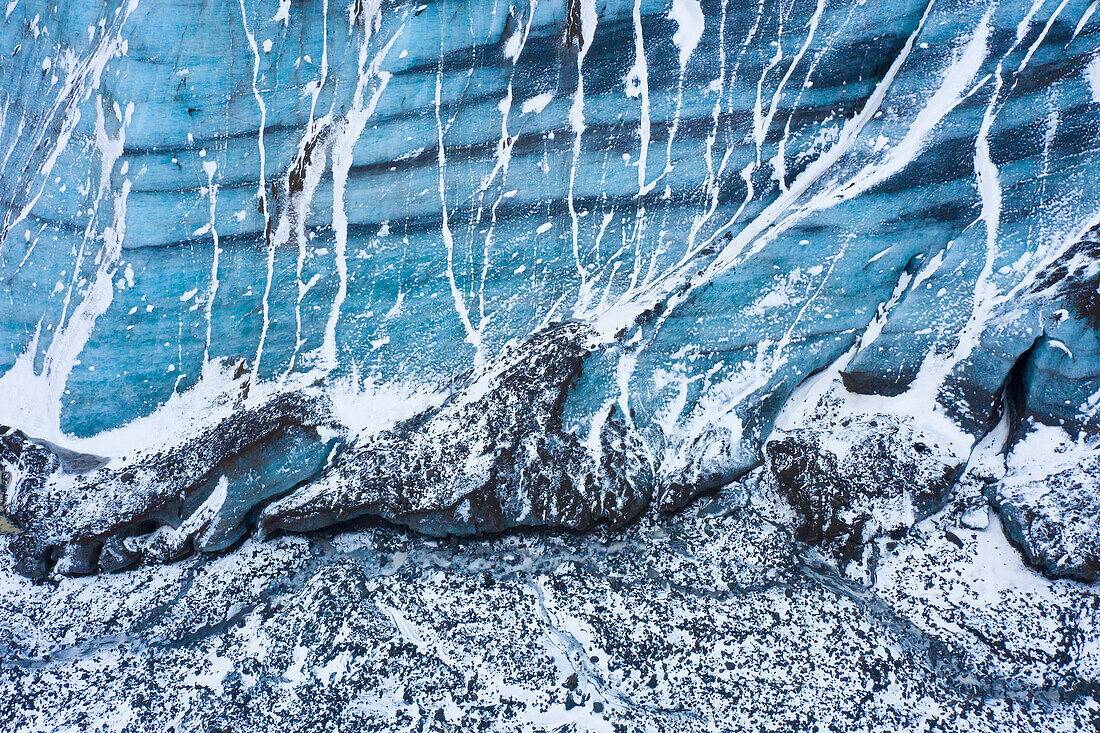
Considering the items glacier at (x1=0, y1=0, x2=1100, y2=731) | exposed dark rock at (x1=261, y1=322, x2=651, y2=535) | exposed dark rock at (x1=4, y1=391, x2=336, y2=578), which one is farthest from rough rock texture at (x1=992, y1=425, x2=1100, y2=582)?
exposed dark rock at (x1=4, y1=391, x2=336, y2=578)

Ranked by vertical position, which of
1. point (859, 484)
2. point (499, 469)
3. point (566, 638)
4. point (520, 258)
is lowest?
point (566, 638)

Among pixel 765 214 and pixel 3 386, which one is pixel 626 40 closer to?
pixel 765 214

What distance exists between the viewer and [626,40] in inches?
309

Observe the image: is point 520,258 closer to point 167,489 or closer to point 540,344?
point 540,344

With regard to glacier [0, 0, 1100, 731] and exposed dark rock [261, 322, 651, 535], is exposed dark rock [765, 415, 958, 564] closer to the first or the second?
glacier [0, 0, 1100, 731]

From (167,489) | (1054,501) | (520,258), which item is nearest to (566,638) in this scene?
(520,258)

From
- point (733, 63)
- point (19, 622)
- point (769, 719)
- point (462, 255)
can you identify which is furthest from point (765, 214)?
point (19, 622)

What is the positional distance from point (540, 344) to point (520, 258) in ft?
3.75

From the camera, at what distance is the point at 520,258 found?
26.6 feet

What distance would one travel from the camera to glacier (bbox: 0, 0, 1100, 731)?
22.4 ft

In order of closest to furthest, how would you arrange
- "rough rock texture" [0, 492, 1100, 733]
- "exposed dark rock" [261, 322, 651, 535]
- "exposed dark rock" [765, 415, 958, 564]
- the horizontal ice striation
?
"rough rock texture" [0, 492, 1100, 733], "exposed dark rock" [765, 415, 958, 564], the horizontal ice striation, "exposed dark rock" [261, 322, 651, 535]

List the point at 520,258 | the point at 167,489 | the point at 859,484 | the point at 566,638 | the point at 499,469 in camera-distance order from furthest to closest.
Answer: the point at 520,258 < the point at 167,489 < the point at 499,469 < the point at 859,484 < the point at 566,638

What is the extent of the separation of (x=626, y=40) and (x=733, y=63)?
52.5 inches

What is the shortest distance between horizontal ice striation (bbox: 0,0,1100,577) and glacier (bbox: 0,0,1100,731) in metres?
0.05
